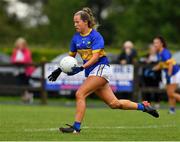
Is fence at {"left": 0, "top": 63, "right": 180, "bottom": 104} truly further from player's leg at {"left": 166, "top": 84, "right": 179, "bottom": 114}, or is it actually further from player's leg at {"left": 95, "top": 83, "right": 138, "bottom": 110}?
→ player's leg at {"left": 95, "top": 83, "right": 138, "bottom": 110}

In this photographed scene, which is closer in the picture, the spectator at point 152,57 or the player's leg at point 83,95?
the player's leg at point 83,95

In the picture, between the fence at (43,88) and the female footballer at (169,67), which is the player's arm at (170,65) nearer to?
the female footballer at (169,67)

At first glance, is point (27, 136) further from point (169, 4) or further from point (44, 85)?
point (169, 4)

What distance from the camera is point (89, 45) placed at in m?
12.8

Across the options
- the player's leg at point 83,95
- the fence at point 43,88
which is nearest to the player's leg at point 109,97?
the player's leg at point 83,95

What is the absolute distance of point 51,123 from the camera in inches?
603

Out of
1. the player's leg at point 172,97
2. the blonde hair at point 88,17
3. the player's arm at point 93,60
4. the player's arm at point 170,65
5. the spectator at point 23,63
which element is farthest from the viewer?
the spectator at point 23,63

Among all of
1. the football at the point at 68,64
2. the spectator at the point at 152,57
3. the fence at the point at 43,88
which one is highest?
the football at the point at 68,64

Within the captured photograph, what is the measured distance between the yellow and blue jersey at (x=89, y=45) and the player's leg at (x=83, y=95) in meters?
0.22

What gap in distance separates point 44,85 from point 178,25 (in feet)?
104

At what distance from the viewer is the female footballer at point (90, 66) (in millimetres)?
12570

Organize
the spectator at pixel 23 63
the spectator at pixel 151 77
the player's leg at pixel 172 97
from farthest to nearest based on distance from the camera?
the spectator at pixel 23 63 → the spectator at pixel 151 77 → the player's leg at pixel 172 97

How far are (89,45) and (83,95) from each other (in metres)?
0.86

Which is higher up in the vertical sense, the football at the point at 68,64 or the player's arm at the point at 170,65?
the football at the point at 68,64
